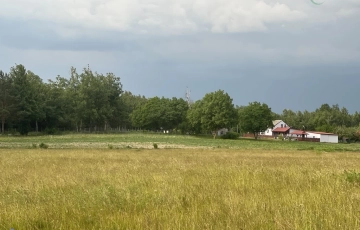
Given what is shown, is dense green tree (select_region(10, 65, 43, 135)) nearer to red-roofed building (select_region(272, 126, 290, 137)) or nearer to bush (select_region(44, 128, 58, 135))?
bush (select_region(44, 128, 58, 135))

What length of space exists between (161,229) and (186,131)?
134081mm

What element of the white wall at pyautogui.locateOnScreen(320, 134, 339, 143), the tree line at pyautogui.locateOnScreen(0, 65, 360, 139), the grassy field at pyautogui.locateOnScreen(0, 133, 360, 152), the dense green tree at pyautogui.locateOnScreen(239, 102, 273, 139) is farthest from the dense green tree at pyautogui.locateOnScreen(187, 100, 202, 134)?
the white wall at pyautogui.locateOnScreen(320, 134, 339, 143)

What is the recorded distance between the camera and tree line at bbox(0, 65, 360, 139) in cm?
9925

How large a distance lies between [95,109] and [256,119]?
5107cm

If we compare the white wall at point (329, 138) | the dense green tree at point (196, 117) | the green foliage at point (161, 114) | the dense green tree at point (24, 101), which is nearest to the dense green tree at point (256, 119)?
the dense green tree at point (196, 117)

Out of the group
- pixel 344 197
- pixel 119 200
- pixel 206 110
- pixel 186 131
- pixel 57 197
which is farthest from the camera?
pixel 186 131

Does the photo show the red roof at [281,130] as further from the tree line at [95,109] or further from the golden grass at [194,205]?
the golden grass at [194,205]

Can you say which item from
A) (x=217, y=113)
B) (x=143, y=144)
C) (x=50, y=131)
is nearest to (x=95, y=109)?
(x=50, y=131)

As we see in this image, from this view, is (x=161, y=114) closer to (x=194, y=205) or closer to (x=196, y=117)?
(x=196, y=117)

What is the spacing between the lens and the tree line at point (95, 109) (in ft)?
326

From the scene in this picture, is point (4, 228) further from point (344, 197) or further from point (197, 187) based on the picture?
point (344, 197)

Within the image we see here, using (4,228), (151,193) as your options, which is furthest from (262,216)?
(4,228)

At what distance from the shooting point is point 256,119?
119 metres

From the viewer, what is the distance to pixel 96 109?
122500 mm
